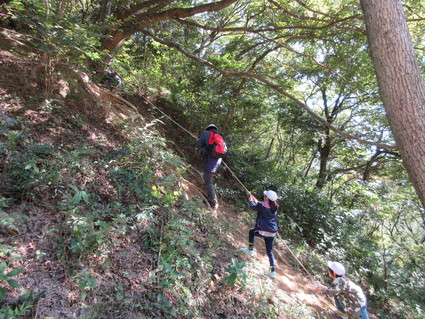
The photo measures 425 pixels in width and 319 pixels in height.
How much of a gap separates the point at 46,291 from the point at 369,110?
13.4 metres

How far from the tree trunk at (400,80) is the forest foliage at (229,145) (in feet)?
2.52

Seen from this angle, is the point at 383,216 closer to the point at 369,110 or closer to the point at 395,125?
the point at 369,110

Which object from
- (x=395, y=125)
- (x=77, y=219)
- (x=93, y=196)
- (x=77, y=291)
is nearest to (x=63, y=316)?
(x=77, y=291)

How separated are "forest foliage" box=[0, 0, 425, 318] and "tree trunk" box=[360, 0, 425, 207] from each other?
768 mm

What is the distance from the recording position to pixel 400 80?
2426mm

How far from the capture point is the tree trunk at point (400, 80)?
7.57ft

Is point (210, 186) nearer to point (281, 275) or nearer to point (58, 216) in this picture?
point (281, 275)

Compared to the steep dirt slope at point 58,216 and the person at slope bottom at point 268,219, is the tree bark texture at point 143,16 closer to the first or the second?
the steep dirt slope at point 58,216

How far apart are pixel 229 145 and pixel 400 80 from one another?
6316mm

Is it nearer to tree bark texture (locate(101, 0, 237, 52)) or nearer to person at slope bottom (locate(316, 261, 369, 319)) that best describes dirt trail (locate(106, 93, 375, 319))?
person at slope bottom (locate(316, 261, 369, 319))

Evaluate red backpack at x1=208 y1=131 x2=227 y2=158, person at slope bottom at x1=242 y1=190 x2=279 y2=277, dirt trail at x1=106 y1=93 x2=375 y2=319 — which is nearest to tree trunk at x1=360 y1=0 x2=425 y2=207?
person at slope bottom at x1=242 y1=190 x2=279 y2=277

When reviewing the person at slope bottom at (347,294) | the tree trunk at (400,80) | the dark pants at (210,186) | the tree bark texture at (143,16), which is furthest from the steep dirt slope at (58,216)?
the tree trunk at (400,80)

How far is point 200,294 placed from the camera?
303 centimetres

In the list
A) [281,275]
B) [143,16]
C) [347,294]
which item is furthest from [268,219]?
[143,16]
